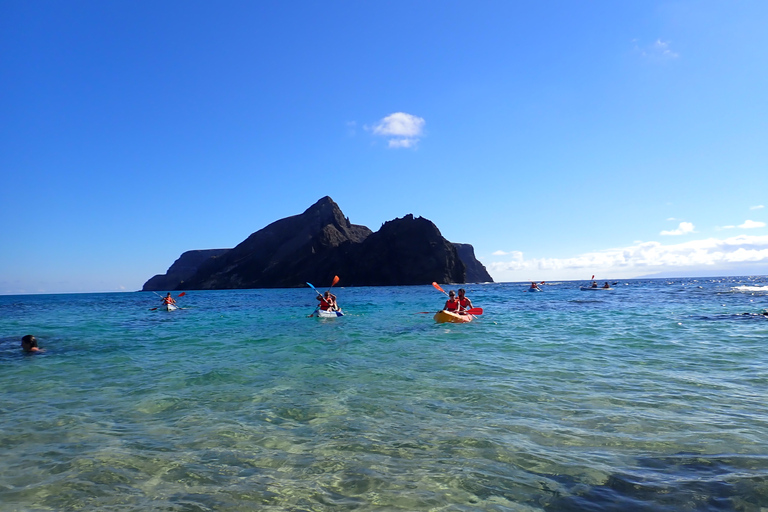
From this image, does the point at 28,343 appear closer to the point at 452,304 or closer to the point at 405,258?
the point at 452,304

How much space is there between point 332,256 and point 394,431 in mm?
147507

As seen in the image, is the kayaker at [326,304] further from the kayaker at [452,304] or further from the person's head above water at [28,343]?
the person's head above water at [28,343]

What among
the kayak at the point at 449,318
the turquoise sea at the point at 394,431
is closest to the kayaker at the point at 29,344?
the turquoise sea at the point at 394,431

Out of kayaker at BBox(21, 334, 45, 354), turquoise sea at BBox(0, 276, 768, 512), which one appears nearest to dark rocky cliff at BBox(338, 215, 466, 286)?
kayaker at BBox(21, 334, 45, 354)

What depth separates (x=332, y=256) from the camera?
152 meters

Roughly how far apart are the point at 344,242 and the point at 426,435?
151403 millimetres

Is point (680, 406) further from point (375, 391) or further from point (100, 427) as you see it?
point (100, 427)

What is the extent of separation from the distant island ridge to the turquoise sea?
124 m

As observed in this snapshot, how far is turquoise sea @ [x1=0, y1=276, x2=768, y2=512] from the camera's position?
4066 millimetres

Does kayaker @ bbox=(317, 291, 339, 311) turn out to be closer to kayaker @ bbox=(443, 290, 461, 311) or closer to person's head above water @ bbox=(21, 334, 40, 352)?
kayaker @ bbox=(443, 290, 461, 311)

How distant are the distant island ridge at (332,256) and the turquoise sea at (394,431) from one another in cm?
12419

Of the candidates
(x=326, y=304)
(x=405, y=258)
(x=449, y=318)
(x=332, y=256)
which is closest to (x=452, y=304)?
(x=449, y=318)

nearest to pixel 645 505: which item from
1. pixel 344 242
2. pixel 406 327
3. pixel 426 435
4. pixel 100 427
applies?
pixel 426 435

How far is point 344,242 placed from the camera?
6147 inches
